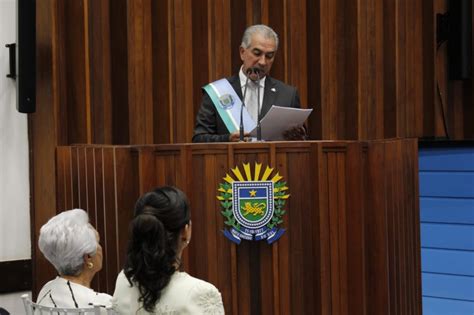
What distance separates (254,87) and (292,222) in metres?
1.07

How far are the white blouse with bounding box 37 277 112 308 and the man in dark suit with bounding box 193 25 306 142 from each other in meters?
1.40

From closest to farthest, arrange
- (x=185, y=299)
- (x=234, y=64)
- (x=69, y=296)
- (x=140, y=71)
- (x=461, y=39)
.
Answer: (x=185, y=299) → (x=69, y=296) → (x=140, y=71) → (x=234, y=64) → (x=461, y=39)

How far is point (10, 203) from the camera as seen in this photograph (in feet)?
13.7

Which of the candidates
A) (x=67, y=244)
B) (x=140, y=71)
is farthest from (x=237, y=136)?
(x=140, y=71)

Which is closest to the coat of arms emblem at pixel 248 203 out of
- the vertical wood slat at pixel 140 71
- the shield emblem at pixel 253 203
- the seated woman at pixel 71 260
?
the shield emblem at pixel 253 203

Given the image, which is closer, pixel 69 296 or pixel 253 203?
pixel 69 296

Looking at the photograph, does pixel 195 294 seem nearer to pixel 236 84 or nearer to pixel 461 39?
pixel 236 84

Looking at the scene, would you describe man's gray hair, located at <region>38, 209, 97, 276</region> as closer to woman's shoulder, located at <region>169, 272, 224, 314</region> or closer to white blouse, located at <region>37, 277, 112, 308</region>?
white blouse, located at <region>37, 277, 112, 308</region>

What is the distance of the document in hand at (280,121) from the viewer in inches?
122

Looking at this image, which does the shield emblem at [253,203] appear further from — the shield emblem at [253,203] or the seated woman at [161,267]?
the seated woman at [161,267]

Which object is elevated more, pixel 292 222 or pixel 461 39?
pixel 461 39

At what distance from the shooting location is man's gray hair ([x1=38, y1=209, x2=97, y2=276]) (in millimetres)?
2279

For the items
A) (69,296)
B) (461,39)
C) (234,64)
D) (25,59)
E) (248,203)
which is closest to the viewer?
(69,296)

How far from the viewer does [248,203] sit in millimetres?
2967
